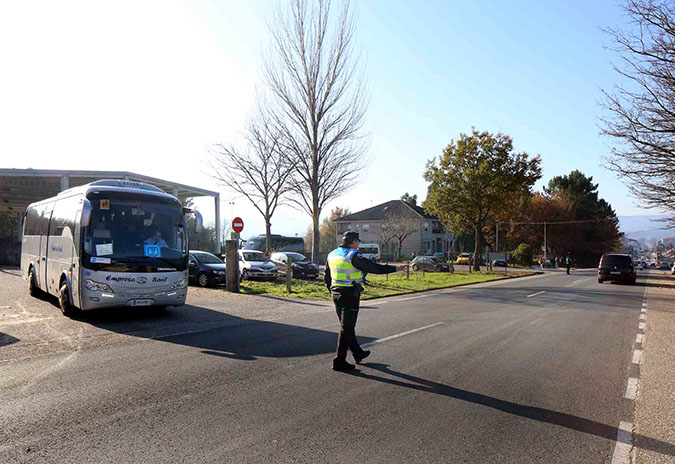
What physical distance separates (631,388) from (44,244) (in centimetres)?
1342

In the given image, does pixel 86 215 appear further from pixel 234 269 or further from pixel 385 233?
pixel 385 233

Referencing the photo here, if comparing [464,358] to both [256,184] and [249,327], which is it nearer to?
[249,327]

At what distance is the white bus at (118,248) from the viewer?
10.1m

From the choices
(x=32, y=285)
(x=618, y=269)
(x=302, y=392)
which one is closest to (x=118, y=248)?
(x=32, y=285)

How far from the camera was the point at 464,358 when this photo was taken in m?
7.55

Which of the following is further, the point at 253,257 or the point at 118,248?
the point at 253,257

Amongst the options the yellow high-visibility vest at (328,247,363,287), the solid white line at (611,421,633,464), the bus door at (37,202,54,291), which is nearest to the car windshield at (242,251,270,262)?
the bus door at (37,202,54,291)

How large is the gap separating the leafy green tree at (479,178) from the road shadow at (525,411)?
32.8 m

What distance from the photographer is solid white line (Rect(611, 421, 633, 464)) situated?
160 inches

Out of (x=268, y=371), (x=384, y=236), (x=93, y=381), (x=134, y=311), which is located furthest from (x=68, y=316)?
(x=384, y=236)

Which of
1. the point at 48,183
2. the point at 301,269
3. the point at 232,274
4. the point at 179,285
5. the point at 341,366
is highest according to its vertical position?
the point at 48,183

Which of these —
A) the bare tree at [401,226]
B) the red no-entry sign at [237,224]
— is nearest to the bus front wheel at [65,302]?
the red no-entry sign at [237,224]

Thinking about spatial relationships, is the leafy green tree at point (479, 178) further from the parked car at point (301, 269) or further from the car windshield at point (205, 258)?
the car windshield at point (205, 258)

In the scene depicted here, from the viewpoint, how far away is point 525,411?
5176mm
